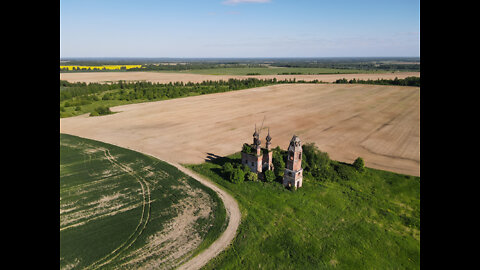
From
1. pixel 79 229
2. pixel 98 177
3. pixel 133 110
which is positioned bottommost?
pixel 79 229

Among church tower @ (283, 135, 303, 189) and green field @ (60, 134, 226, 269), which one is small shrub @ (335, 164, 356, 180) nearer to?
church tower @ (283, 135, 303, 189)

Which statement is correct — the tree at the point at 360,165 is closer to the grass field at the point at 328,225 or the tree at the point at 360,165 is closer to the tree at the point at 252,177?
the grass field at the point at 328,225

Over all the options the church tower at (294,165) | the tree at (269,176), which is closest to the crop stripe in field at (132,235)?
the tree at (269,176)

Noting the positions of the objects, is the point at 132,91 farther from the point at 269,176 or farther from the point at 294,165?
the point at 294,165
